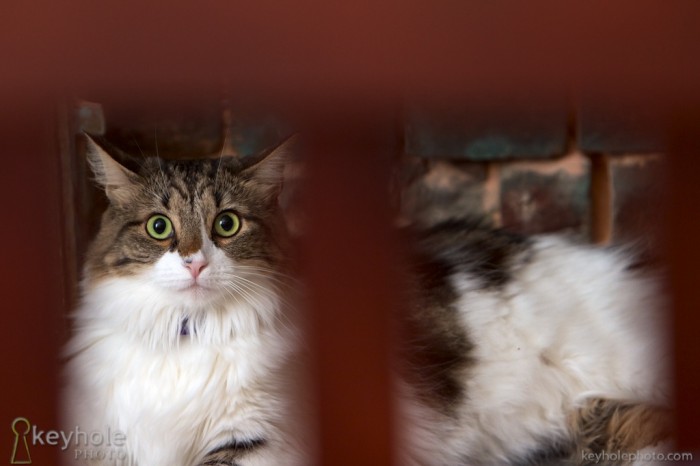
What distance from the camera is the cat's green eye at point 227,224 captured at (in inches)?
51.6

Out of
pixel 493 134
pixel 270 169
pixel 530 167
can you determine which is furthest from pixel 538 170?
pixel 270 169

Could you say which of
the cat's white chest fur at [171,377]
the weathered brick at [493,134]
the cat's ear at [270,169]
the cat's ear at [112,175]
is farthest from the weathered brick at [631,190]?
the cat's ear at [112,175]

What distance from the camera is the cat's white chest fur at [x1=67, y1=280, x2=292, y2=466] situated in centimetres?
124

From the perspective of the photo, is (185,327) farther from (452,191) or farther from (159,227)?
(452,191)

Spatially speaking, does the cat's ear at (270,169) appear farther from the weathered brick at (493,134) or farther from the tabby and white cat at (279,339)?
the weathered brick at (493,134)

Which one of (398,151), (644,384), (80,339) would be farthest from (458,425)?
(398,151)

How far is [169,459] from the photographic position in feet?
4.07

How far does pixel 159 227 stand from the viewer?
1.30 meters

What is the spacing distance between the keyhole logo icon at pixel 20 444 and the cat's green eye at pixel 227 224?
44 cm

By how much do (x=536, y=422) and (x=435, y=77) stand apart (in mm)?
938

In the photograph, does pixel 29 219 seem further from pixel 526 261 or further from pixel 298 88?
pixel 526 261

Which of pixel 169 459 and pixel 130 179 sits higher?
pixel 130 179

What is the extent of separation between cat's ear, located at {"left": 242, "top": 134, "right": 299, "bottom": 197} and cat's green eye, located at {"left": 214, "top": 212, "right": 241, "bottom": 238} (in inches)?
3.4

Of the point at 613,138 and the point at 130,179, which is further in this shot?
the point at 613,138
